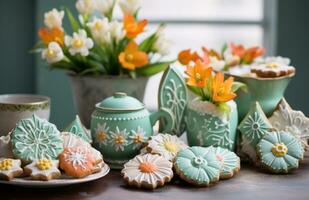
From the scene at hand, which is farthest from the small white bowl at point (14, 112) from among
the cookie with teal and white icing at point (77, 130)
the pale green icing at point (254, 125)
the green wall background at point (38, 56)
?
the green wall background at point (38, 56)

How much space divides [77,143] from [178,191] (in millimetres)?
198

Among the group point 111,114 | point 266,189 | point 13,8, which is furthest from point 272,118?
point 13,8

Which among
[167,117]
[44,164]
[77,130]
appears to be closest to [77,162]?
[44,164]

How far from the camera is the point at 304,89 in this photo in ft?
5.87

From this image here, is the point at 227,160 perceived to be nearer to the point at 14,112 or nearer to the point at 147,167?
the point at 147,167

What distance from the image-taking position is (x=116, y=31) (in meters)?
1.22

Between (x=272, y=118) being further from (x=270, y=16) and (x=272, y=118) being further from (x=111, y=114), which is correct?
(x=270, y=16)

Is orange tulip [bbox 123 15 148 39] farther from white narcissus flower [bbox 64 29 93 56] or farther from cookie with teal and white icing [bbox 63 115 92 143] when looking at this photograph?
cookie with teal and white icing [bbox 63 115 92 143]

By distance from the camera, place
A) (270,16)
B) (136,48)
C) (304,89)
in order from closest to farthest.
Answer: (136,48)
(304,89)
(270,16)

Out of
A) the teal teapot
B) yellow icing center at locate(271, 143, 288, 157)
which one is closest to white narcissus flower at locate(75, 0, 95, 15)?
the teal teapot

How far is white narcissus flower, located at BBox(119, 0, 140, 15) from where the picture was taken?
1.28 metres

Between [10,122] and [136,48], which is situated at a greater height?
[136,48]

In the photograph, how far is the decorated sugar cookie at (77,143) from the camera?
2.92ft

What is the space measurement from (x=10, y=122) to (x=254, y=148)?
1.55 ft
